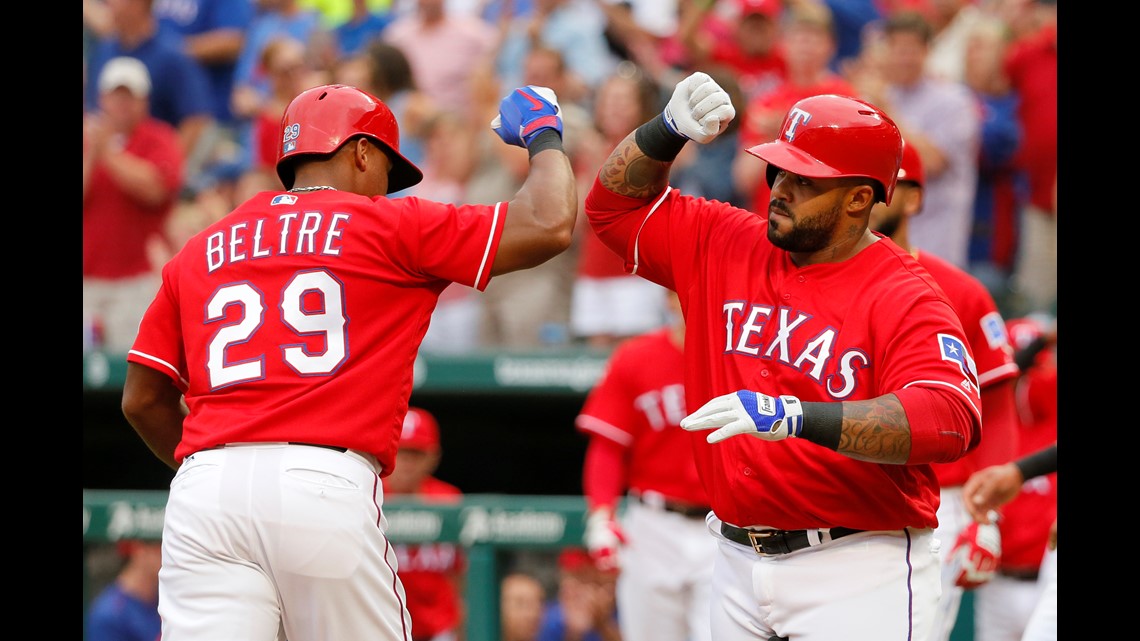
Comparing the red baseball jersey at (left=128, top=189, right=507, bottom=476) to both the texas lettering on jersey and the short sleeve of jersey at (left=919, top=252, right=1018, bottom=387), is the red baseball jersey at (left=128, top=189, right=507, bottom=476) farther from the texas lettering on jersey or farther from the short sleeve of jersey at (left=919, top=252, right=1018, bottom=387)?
the short sleeve of jersey at (left=919, top=252, right=1018, bottom=387)

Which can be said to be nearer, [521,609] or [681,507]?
[681,507]

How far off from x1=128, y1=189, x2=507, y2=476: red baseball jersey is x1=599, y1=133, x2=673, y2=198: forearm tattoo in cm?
37

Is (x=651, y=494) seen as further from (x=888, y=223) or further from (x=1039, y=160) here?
(x=1039, y=160)

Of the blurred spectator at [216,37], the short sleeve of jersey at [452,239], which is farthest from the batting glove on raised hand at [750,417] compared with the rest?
the blurred spectator at [216,37]

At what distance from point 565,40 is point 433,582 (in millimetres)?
3719

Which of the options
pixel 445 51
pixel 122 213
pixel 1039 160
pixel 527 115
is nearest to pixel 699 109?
pixel 527 115

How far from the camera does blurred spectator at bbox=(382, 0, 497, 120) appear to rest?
8.98m

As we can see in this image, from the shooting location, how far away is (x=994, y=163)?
307 inches

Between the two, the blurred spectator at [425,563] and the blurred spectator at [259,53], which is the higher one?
the blurred spectator at [259,53]

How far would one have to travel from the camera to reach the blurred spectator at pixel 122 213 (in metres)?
8.46

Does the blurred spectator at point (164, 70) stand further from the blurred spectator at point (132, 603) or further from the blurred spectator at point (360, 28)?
the blurred spectator at point (132, 603)

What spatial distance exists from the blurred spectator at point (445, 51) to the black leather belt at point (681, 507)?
381 cm

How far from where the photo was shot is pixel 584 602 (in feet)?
22.7

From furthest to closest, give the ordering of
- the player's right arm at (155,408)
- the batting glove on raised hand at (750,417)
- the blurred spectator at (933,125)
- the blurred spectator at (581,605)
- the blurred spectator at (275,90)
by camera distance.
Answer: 1. the blurred spectator at (275,90)
2. the blurred spectator at (933,125)
3. the blurred spectator at (581,605)
4. the player's right arm at (155,408)
5. the batting glove on raised hand at (750,417)
